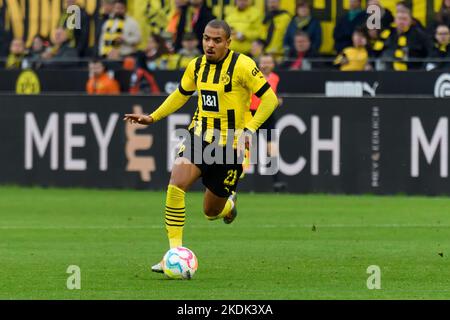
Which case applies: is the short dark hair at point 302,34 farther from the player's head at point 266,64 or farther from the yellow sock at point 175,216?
the yellow sock at point 175,216

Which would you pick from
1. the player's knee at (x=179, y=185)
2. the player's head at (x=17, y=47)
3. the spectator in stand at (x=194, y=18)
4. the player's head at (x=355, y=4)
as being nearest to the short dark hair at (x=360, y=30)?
the player's head at (x=355, y=4)

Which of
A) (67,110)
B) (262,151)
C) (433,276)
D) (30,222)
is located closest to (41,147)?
(67,110)

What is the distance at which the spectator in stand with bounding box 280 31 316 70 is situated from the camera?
22.6 metres

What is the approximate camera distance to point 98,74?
23906 mm

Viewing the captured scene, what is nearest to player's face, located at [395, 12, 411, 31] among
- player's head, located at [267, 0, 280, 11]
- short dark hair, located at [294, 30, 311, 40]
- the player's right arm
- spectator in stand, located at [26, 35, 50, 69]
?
short dark hair, located at [294, 30, 311, 40]

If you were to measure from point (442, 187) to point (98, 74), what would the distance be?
6.22 meters

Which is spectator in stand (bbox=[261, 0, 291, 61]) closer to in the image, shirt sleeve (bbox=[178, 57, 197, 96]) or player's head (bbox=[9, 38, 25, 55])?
player's head (bbox=[9, 38, 25, 55])

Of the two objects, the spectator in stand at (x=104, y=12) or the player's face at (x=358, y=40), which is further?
the spectator in stand at (x=104, y=12)

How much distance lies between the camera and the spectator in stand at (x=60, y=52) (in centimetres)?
2459

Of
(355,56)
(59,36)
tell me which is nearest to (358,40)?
(355,56)

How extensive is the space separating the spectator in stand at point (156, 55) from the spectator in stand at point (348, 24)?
2.97 m

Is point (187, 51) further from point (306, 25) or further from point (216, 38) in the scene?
point (216, 38)
